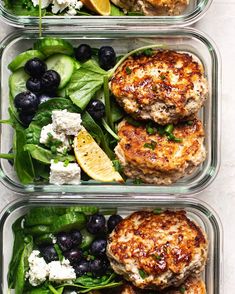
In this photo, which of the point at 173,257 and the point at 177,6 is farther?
the point at 177,6

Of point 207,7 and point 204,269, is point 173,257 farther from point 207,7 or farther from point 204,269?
point 207,7

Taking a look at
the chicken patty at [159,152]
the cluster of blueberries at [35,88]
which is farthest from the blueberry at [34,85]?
the chicken patty at [159,152]

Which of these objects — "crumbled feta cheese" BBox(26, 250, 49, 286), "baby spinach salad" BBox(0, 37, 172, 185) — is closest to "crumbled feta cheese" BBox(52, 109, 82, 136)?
"baby spinach salad" BBox(0, 37, 172, 185)

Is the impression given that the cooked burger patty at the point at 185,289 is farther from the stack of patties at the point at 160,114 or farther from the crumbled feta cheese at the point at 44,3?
the crumbled feta cheese at the point at 44,3

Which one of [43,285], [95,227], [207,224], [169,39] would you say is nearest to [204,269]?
[207,224]

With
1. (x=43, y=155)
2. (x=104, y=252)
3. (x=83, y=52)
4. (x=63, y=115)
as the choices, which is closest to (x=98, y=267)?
(x=104, y=252)

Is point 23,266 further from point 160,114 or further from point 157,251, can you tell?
point 160,114
